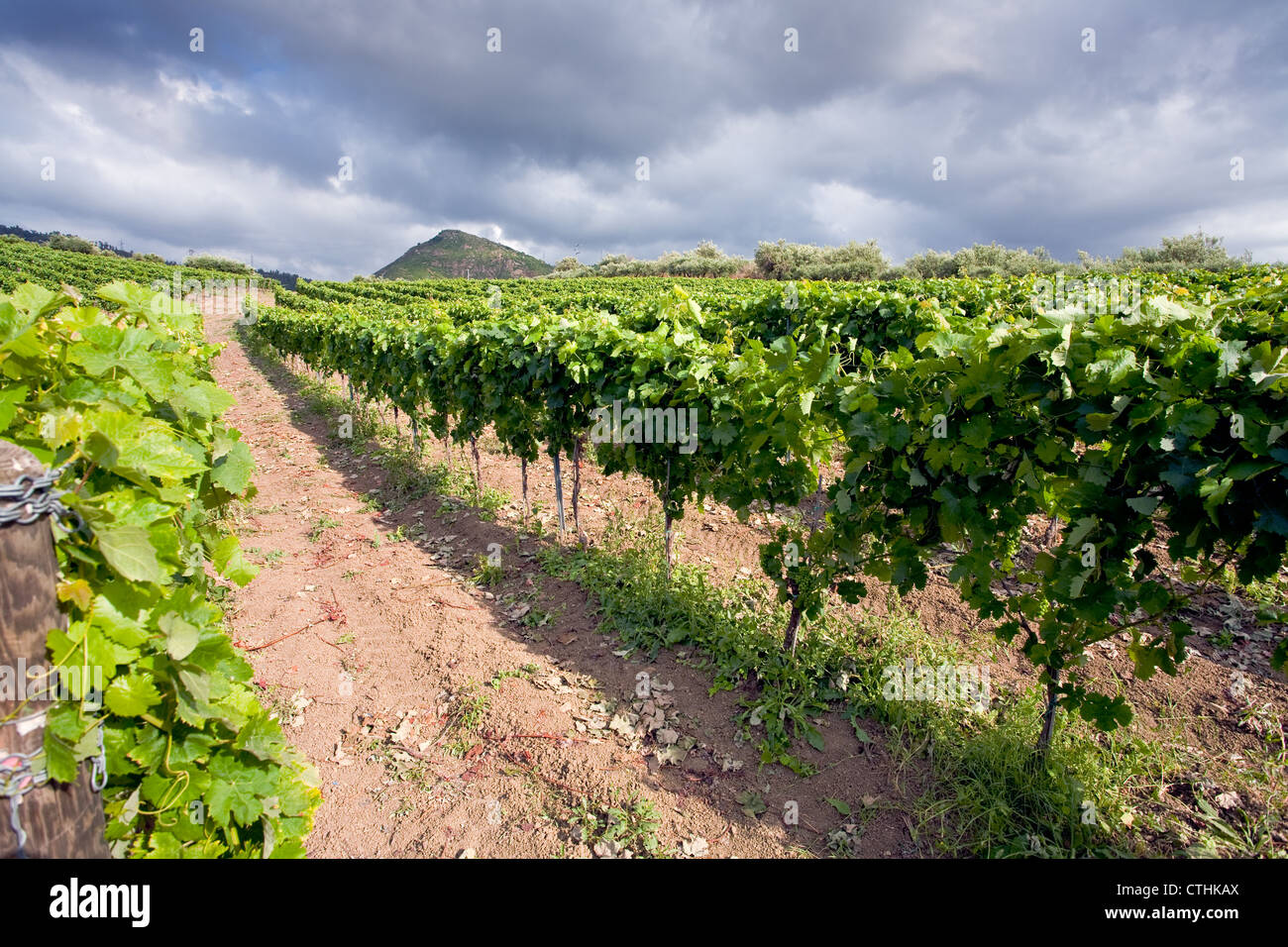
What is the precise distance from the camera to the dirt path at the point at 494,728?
3.17 meters

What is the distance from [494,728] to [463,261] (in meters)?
146

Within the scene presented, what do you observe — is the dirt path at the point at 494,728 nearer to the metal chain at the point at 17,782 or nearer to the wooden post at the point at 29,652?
the wooden post at the point at 29,652

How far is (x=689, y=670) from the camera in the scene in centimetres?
434

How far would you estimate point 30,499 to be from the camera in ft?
4.19

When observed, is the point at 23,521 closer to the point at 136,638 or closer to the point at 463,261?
the point at 136,638

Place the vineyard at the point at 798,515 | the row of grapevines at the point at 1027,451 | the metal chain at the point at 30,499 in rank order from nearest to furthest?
the metal chain at the point at 30,499 → the vineyard at the point at 798,515 → the row of grapevines at the point at 1027,451

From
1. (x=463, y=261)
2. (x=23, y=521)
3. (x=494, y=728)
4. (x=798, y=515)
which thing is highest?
(x=463, y=261)

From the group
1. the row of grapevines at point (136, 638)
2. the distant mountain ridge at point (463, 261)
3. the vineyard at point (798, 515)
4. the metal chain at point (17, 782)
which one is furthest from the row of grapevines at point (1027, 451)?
the distant mountain ridge at point (463, 261)

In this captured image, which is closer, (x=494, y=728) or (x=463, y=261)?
(x=494, y=728)

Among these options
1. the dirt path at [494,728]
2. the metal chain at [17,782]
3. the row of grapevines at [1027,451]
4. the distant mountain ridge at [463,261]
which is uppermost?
the distant mountain ridge at [463,261]

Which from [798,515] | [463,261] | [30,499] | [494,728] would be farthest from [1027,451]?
[463,261]

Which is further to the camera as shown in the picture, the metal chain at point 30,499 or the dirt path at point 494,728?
the dirt path at point 494,728

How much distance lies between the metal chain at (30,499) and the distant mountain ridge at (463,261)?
130m
